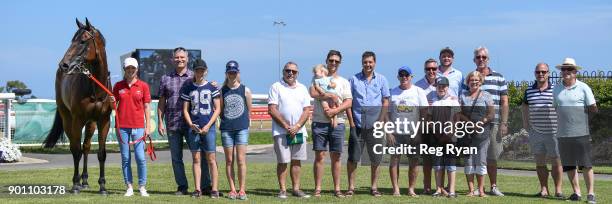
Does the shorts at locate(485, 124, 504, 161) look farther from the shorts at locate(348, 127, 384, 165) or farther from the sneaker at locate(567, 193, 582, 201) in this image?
the shorts at locate(348, 127, 384, 165)

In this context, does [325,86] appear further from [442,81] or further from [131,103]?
[131,103]

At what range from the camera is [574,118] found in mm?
10844

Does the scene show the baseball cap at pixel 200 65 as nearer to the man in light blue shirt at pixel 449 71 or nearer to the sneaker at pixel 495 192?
the man in light blue shirt at pixel 449 71

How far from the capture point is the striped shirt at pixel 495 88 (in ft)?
37.7

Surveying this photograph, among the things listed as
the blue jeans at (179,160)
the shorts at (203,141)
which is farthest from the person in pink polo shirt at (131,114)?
the shorts at (203,141)

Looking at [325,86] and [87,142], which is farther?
[87,142]

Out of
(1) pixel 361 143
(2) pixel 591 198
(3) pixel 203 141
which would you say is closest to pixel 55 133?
(3) pixel 203 141

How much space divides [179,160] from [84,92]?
1626 millimetres

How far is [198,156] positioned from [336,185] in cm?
181

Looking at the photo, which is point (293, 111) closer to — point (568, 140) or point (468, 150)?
point (468, 150)

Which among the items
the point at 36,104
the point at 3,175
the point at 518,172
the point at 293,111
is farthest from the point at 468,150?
the point at 36,104

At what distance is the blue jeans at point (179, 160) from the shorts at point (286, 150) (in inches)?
43.1

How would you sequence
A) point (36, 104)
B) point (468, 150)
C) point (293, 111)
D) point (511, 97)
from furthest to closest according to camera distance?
point (36, 104), point (511, 97), point (468, 150), point (293, 111)

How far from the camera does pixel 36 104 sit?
25.9 m
